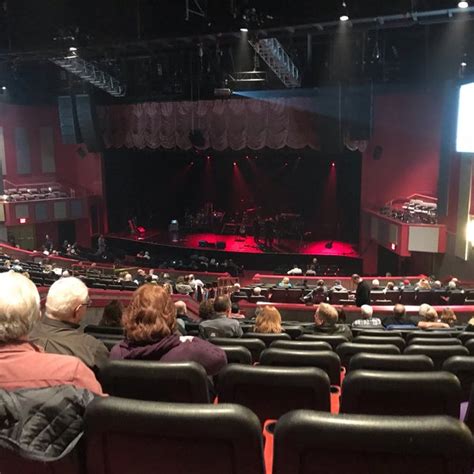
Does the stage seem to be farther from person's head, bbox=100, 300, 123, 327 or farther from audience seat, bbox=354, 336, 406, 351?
person's head, bbox=100, 300, 123, 327

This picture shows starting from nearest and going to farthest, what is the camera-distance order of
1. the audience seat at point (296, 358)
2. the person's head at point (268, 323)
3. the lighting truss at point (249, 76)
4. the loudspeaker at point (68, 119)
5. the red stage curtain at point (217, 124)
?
the audience seat at point (296, 358), the person's head at point (268, 323), the lighting truss at point (249, 76), the red stage curtain at point (217, 124), the loudspeaker at point (68, 119)

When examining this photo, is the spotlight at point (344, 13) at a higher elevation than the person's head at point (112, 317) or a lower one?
higher

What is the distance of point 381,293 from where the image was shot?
11734 millimetres

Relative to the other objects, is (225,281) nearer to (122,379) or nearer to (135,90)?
(135,90)

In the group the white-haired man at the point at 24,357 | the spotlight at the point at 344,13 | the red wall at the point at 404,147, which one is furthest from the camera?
the red wall at the point at 404,147

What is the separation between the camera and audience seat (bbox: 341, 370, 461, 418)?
6.41 ft

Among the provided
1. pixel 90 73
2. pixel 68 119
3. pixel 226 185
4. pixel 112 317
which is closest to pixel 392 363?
pixel 112 317

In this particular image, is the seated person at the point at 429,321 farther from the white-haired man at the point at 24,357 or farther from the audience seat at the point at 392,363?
the white-haired man at the point at 24,357

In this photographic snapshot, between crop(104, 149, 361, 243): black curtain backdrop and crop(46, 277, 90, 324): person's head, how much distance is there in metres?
19.2

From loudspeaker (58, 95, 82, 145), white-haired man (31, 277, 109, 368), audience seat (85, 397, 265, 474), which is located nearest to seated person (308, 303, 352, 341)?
white-haired man (31, 277, 109, 368)

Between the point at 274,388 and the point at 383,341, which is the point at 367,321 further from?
the point at 274,388

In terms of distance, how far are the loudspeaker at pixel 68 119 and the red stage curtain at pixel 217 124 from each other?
155 cm

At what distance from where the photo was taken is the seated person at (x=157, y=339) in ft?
8.31

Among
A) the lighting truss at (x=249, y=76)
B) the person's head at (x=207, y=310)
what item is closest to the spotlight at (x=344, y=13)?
the lighting truss at (x=249, y=76)
